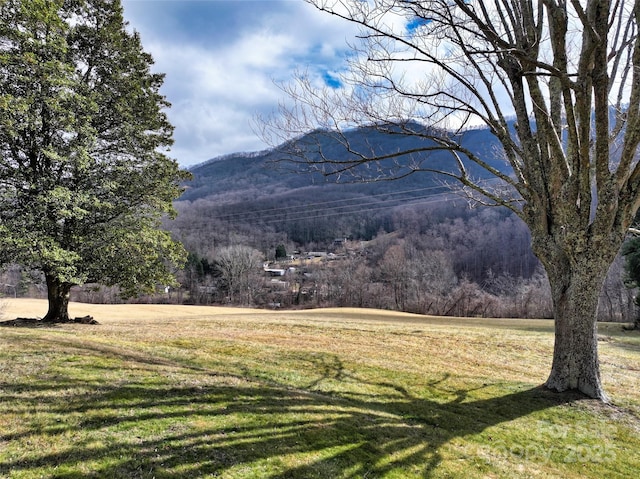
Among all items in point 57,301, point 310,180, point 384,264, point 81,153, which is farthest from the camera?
point 384,264

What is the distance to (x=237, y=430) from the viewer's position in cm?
394

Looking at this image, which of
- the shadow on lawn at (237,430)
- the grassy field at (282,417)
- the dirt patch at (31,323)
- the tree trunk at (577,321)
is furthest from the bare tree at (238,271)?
the tree trunk at (577,321)

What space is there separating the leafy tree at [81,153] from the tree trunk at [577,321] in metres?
11.0

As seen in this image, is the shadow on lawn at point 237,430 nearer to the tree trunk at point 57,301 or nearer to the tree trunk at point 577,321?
the tree trunk at point 577,321

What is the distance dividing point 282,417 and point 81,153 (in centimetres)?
1004

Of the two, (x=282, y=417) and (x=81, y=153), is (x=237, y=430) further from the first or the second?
(x=81, y=153)

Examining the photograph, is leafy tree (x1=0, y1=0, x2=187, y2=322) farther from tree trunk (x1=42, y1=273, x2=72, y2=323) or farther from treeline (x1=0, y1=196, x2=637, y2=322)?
treeline (x1=0, y1=196, x2=637, y2=322)

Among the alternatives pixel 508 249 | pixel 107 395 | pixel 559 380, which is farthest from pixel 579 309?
pixel 508 249

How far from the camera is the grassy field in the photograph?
3.30m

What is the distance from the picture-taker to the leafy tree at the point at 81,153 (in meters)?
10.2

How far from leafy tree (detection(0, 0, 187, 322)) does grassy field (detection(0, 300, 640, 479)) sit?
12.6 ft

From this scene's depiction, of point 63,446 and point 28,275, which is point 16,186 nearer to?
point 28,275

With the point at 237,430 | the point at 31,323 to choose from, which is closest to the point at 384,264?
the point at 31,323

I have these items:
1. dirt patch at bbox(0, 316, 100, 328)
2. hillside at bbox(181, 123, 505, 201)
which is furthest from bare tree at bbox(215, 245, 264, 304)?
dirt patch at bbox(0, 316, 100, 328)
